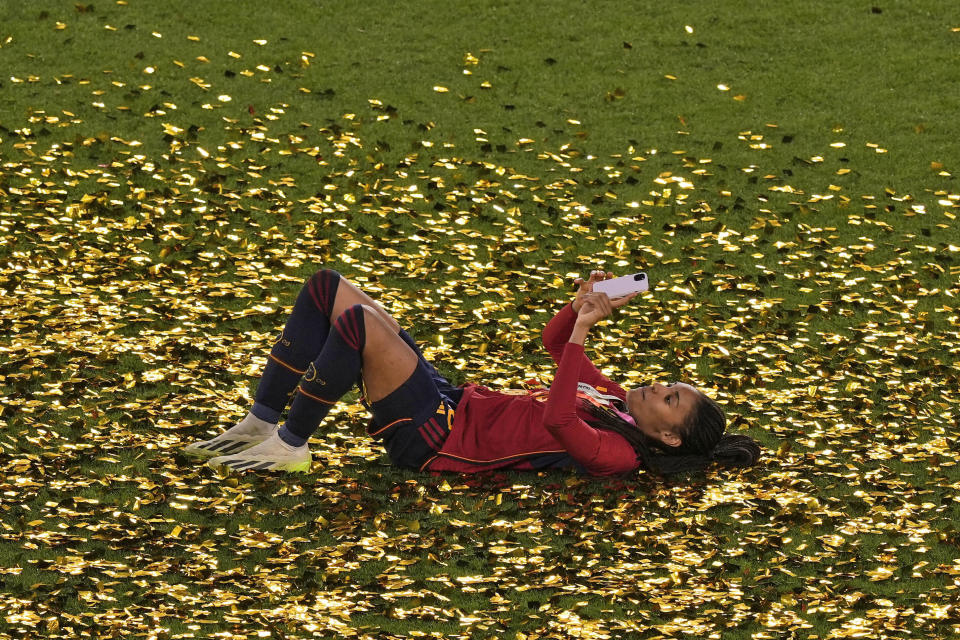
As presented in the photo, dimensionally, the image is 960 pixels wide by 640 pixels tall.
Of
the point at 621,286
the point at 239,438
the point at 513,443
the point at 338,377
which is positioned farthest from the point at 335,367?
the point at 621,286

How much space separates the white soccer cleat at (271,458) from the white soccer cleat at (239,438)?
0.08 m

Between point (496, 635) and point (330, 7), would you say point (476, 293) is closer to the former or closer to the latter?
point (496, 635)

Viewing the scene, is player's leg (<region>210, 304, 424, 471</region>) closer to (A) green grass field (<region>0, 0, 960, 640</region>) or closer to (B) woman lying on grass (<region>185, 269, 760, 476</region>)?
(B) woman lying on grass (<region>185, 269, 760, 476</region>)

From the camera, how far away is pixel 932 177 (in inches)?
582

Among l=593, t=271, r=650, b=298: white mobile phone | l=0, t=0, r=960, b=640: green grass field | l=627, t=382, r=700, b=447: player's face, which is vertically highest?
l=593, t=271, r=650, b=298: white mobile phone

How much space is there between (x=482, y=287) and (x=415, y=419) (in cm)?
370

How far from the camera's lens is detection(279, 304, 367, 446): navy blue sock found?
26.8 feet

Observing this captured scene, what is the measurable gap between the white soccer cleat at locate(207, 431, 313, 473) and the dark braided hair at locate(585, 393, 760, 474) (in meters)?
1.78

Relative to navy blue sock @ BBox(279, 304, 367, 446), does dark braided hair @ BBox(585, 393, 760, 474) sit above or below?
below

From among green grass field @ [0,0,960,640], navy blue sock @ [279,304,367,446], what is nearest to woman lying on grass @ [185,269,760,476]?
navy blue sock @ [279,304,367,446]

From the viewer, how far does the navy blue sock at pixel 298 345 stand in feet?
28.1

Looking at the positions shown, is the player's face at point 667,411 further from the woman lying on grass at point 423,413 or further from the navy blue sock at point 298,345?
the navy blue sock at point 298,345

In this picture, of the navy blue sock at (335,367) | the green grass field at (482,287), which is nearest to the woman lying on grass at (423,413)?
the navy blue sock at (335,367)

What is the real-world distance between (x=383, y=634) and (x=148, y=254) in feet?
19.9
